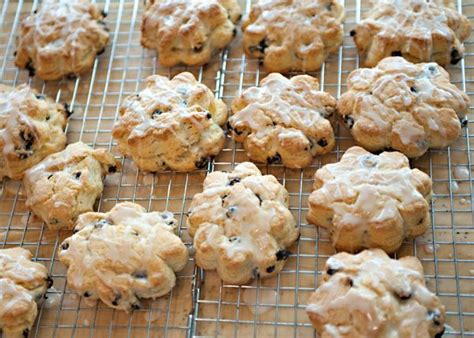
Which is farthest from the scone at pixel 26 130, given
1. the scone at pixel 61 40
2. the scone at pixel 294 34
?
the scone at pixel 294 34

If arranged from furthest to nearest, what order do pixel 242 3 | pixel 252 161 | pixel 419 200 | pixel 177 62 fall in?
pixel 242 3, pixel 177 62, pixel 252 161, pixel 419 200

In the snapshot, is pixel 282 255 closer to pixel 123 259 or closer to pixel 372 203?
pixel 372 203

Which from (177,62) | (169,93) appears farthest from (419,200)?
(177,62)

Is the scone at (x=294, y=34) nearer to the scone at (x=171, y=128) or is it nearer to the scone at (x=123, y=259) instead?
the scone at (x=171, y=128)

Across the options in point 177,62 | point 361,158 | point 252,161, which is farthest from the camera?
point 177,62

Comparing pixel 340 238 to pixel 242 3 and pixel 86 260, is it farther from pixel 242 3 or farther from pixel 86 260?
pixel 242 3

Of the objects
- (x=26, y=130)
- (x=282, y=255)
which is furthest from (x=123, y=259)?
(x=26, y=130)
